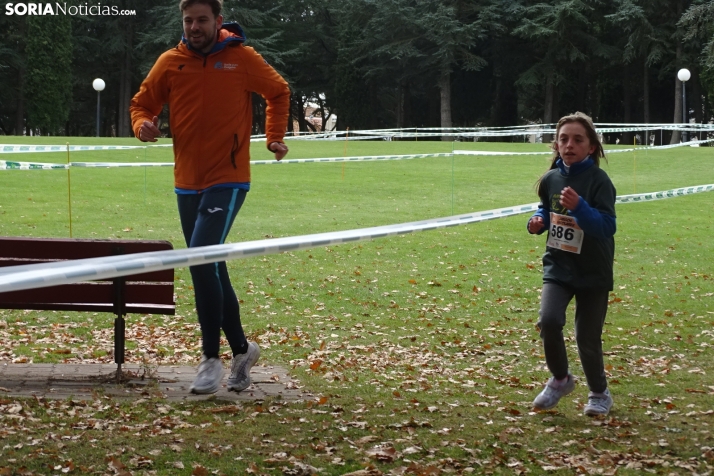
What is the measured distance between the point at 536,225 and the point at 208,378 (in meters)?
2.04

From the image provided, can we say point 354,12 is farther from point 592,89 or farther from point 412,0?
point 592,89

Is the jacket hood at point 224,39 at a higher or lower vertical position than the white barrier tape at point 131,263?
higher

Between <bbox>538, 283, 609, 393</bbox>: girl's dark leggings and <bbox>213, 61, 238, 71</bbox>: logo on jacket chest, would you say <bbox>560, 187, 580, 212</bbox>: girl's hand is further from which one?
<bbox>213, 61, 238, 71</bbox>: logo on jacket chest

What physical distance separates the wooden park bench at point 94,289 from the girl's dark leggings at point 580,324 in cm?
223

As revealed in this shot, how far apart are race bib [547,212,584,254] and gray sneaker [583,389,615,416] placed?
88 centimetres

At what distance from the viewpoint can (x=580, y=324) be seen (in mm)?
5629

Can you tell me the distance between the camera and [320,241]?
4.71 meters

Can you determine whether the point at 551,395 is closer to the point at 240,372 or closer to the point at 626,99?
the point at 240,372

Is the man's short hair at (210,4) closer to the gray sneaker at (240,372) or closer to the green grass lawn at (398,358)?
the gray sneaker at (240,372)

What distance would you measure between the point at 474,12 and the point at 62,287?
44989 millimetres

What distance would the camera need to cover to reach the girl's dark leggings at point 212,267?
18.2 ft

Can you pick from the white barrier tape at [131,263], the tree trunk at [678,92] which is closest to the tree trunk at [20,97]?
the tree trunk at [678,92]

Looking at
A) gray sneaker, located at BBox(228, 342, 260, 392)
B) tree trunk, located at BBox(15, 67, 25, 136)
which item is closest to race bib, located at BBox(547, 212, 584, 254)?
gray sneaker, located at BBox(228, 342, 260, 392)

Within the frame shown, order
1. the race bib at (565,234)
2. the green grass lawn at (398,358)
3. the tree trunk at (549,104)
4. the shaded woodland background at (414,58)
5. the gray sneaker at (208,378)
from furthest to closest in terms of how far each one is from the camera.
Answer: the tree trunk at (549,104)
the shaded woodland background at (414,58)
the gray sneaker at (208,378)
the race bib at (565,234)
the green grass lawn at (398,358)
